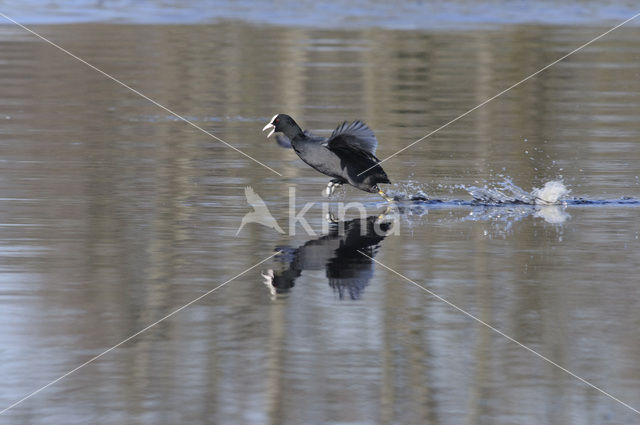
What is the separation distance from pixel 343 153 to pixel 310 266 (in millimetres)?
2189

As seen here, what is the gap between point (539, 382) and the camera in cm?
599

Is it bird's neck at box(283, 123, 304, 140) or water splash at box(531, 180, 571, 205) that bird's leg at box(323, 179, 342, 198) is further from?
water splash at box(531, 180, 571, 205)

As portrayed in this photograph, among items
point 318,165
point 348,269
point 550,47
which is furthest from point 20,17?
point 348,269

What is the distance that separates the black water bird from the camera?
1029 centimetres

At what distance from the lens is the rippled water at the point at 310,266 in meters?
5.85

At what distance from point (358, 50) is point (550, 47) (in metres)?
3.74

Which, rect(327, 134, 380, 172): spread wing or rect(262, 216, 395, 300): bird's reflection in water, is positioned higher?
rect(327, 134, 380, 172): spread wing

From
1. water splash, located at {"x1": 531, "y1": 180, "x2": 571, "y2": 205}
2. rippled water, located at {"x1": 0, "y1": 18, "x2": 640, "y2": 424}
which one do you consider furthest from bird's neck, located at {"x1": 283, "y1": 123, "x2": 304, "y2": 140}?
water splash, located at {"x1": 531, "y1": 180, "x2": 571, "y2": 205}

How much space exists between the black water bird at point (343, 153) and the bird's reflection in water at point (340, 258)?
463 mm

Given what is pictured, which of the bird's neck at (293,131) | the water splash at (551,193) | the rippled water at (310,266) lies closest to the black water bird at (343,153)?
the bird's neck at (293,131)

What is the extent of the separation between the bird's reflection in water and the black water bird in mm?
463

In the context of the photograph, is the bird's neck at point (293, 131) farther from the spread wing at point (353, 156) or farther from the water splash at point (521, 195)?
the water splash at point (521, 195)

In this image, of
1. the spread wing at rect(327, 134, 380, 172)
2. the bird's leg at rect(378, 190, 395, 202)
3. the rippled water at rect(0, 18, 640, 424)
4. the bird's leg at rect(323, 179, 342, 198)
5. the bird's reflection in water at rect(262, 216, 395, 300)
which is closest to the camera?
the rippled water at rect(0, 18, 640, 424)

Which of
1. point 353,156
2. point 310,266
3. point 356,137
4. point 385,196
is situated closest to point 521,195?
point 385,196
